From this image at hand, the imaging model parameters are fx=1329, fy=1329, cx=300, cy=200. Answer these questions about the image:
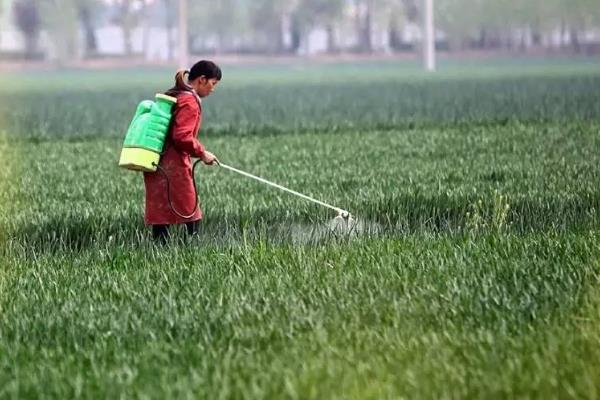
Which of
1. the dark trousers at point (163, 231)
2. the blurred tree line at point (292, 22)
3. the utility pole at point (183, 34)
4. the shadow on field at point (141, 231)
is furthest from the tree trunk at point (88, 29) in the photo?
the dark trousers at point (163, 231)

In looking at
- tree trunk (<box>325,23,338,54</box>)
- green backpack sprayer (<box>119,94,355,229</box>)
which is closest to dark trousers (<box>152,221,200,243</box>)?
green backpack sprayer (<box>119,94,355,229</box>)

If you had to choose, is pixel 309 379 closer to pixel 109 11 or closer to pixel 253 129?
pixel 253 129

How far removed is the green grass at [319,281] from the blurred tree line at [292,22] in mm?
38588

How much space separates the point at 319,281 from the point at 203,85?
1759 mm

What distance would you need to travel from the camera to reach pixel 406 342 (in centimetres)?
472

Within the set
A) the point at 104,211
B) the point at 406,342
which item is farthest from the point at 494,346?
the point at 104,211

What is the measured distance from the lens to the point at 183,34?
176 feet

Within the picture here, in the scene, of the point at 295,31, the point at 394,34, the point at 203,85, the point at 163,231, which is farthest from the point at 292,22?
the point at 203,85

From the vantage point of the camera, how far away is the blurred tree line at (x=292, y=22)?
51.1m

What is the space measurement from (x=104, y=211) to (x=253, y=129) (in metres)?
9.74

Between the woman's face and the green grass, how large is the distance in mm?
838

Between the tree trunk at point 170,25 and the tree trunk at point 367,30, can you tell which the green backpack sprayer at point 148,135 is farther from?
the tree trunk at point 170,25

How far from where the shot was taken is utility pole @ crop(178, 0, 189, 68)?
52.6 m

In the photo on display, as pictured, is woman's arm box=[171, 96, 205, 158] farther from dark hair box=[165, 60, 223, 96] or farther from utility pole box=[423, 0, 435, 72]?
utility pole box=[423, 0, 435, 72]
